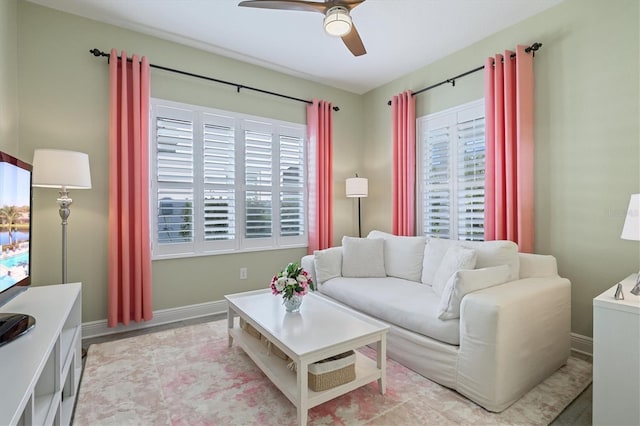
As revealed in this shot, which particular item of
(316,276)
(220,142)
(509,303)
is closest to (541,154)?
(509,303)

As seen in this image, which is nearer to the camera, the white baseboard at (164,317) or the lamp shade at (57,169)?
the lamp shade at (57,169)

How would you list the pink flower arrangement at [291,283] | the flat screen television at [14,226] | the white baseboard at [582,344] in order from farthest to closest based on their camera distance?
the white baseboard at [582,344] → the pink flower arrangement at [291,283] → the flat screen television at [14,226]

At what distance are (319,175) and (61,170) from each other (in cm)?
257

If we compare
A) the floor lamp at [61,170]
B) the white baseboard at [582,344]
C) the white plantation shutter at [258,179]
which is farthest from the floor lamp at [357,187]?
the floor lamp at [61,170]

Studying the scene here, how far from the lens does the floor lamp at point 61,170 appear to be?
7.32 feet

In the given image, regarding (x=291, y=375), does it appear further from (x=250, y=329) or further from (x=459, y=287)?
(x=459, y=287)

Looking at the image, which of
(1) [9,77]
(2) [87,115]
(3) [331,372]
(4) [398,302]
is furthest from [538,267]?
(1) [9,77]

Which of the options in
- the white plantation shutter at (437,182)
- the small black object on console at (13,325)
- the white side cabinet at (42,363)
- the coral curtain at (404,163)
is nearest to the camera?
the white side cabinet at (42,363)

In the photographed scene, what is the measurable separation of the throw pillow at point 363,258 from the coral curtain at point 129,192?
1.90 metres

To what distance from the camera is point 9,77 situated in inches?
93.0

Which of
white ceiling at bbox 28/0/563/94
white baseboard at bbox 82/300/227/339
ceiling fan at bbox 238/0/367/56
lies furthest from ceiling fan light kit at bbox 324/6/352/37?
white baseboard at bbox 82/300/227/339

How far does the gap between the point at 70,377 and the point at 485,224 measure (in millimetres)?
3354

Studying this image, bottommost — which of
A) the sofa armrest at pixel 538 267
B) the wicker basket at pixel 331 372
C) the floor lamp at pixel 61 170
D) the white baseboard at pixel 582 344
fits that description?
the white baseboard at pixel 582 344

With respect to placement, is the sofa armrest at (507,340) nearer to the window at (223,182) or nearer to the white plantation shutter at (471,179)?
the white plantation shutter at (471,179)
